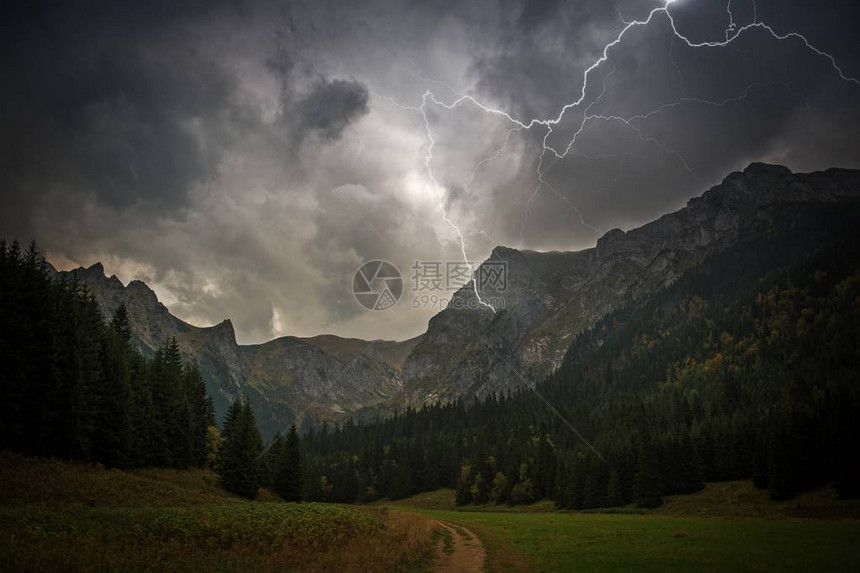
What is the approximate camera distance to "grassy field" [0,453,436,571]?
47.9 ft

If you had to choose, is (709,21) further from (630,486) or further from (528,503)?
(528,503)

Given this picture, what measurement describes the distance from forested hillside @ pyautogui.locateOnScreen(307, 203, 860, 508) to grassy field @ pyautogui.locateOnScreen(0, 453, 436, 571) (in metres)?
61.2

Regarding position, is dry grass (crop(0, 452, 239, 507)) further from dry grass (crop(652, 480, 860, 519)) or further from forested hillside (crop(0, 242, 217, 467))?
dry grass (crop(652, 480, 860, 519))

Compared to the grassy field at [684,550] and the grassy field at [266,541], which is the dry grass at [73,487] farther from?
the grassy field at [684,550]

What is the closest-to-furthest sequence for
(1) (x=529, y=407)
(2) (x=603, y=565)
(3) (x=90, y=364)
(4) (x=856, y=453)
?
(2) (x=603, y=565), (3) (x=90, y=364), (4) (x=856, y=453), (1) (x=529, y=407)

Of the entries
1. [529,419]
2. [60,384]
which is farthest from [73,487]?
[529,419]

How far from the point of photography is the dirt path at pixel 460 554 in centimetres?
2066

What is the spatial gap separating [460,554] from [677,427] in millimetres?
92908

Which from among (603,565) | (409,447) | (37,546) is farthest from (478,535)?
(409,447)

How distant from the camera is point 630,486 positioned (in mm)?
77250

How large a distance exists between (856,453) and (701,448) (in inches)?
1054

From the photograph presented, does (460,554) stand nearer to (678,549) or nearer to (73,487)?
(678,549)

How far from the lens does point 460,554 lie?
25078 mm

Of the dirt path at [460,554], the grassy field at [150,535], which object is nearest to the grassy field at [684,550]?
the dirt path at [460,554]
